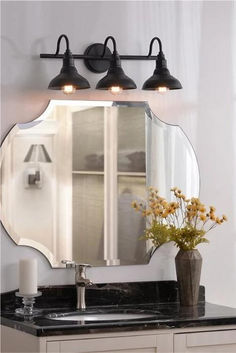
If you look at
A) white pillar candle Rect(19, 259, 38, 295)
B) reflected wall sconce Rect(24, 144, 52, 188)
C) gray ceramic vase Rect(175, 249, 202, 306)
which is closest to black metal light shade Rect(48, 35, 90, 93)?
reflected wall sconce Rect(24, 144, 52, 188)

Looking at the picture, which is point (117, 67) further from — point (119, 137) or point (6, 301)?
point (6, 301)

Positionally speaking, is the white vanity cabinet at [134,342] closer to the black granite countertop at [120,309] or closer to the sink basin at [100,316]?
the black granite countertop at [120,309]

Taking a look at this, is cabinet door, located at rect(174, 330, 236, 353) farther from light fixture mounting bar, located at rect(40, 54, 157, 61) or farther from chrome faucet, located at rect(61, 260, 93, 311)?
light fixture mounting bar, located at rect(40, 54, 157, 61)

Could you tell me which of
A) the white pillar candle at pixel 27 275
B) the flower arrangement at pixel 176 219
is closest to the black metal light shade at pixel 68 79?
the flower arrangement at pixel 176 219

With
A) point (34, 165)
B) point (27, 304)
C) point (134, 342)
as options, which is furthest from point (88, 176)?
point (134, 342)

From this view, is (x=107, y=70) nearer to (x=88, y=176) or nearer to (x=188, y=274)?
(x=88, y=176)

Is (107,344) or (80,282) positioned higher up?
(80,282)

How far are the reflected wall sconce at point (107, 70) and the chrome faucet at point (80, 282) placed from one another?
81cm

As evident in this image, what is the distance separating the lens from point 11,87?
3.95 metres

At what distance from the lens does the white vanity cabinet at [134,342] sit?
3.47 meters

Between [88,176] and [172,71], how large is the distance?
69 cm

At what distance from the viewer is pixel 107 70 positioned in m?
4.10

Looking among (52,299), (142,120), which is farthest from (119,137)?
(52,299)

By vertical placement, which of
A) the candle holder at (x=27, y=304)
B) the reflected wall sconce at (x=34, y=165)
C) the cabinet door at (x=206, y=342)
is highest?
the reflected wall sconce at (x=34, y=165)
